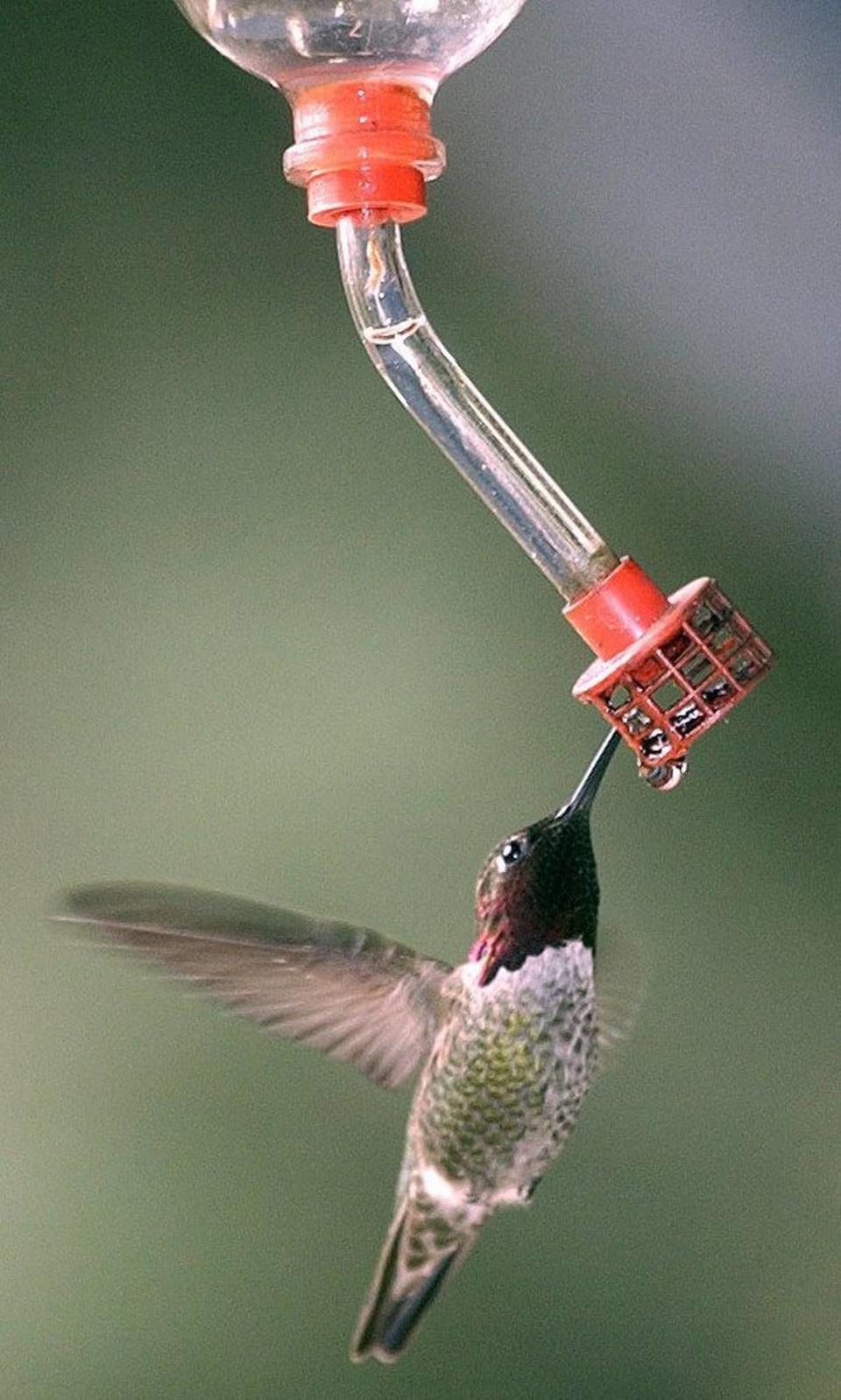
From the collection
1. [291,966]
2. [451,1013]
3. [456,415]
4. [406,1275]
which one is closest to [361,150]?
[456,415]

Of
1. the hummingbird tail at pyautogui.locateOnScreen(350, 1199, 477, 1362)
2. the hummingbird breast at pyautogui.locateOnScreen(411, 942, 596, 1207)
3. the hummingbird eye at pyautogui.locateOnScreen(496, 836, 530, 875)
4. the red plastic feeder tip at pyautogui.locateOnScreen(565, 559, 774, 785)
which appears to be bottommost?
the hummingbird tail at pyautogui.locateOnScreen(350, 1199, 477, 1362)

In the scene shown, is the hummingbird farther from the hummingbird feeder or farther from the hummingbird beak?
the hummingbird feeder

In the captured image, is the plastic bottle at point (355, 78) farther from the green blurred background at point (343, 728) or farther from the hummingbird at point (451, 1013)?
the green blurred background at point (343, 728)

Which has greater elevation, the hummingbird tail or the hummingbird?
the hummingbird

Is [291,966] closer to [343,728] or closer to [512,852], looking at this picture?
[512,852]

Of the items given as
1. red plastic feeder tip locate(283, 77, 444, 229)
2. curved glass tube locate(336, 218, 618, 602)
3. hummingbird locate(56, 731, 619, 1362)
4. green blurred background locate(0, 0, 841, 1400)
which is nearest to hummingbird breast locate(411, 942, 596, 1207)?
hummingbird locate(56, 731, 619, 1362)

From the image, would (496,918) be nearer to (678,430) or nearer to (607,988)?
(607,988)

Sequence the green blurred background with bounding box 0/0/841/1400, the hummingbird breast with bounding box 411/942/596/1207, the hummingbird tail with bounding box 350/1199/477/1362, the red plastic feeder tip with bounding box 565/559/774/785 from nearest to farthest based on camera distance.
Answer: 1. the red plastic feeder tip with bounding box 565/559/774/785
2. the hummingbird breast with bounding box 411/942/596/1207
3. the hummingbird tail with bounding box 350/1199/477/1362
4. the green blurred background with bounding box 0/0/841/1400
